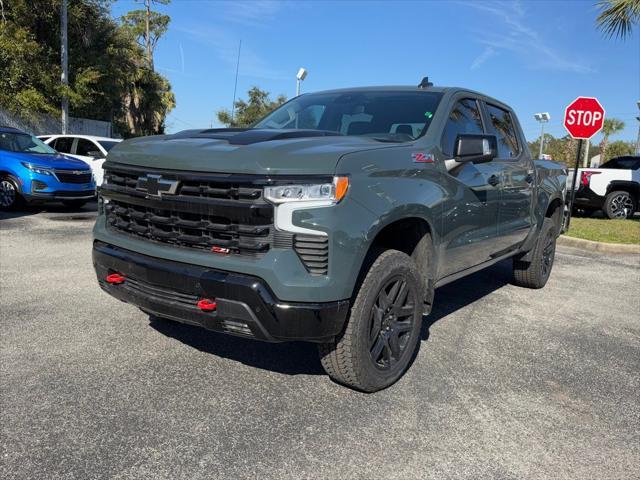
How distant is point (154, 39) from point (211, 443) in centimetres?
4310

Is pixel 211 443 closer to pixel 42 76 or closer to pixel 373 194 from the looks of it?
pixel 373 194

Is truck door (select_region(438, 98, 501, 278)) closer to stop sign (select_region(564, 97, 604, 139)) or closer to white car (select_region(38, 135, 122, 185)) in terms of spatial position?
stop sign (select_region(564, 97, 604, 139))

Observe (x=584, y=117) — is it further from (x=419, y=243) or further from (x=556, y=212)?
(x=419, y=243)

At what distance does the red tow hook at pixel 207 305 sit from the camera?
8.85 feet

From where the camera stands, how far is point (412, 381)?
3332 millimetres

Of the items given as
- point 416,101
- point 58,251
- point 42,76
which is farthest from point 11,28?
point 416,101

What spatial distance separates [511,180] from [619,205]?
9.97m

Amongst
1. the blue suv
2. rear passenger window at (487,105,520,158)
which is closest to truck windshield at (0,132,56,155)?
the blue suv

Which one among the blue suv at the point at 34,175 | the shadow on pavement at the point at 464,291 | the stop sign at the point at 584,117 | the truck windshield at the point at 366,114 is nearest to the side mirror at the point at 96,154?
the blue suv at the point at 34,175

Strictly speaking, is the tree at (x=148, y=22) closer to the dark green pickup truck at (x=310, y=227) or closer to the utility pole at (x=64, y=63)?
the utility pole at (x=64, y=63)

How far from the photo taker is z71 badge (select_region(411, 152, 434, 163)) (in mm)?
3257

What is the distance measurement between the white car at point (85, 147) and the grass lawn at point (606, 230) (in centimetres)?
1003

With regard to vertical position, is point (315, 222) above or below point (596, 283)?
above

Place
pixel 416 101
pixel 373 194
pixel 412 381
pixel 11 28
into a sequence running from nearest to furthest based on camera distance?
pixel 373 194
pixel 412 381
pixel 416 101
pixel 11 28
